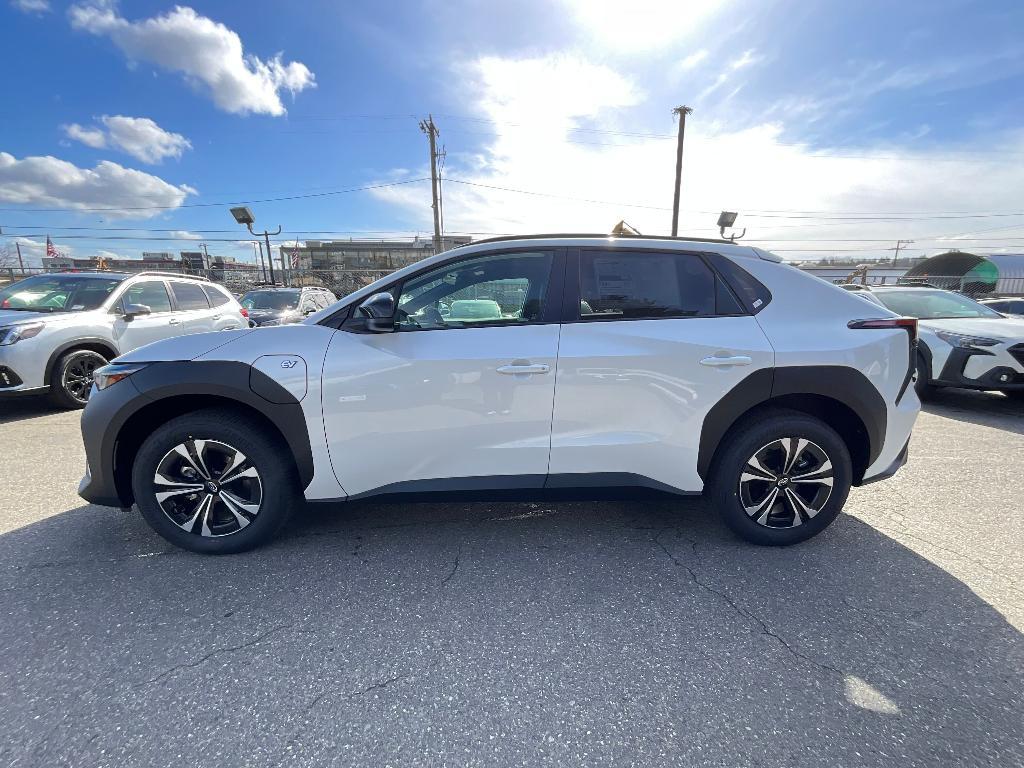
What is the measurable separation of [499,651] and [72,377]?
645 cm

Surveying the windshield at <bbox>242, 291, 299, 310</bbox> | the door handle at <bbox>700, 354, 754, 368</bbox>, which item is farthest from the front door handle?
the windshield at <bbox>242, 291, 299, 310</bbox>

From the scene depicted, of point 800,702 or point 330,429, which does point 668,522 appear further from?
point 330,429

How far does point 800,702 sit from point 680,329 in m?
1.69

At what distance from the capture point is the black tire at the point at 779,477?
2.60 metres

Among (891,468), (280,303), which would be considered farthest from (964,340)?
(280,303)

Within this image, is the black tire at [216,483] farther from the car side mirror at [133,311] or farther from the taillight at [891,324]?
the car side mirror at [133,311]

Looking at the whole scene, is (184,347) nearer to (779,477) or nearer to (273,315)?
(779,477)

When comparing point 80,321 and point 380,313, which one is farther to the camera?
point 80,321

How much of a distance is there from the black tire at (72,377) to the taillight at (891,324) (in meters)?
7.36

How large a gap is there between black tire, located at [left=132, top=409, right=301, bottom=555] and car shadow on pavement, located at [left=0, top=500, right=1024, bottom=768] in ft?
0.48

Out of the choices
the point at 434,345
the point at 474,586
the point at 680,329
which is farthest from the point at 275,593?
the point at 680,329

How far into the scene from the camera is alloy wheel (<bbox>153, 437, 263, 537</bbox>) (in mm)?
2514

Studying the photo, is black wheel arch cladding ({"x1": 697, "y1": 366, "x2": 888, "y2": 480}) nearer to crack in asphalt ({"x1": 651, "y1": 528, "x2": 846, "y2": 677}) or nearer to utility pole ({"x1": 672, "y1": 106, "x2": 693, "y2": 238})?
crack in asphalt ({"x1": 651, "y1": 528, "x2": 846, "y2": 677})

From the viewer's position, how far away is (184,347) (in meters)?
2.51
